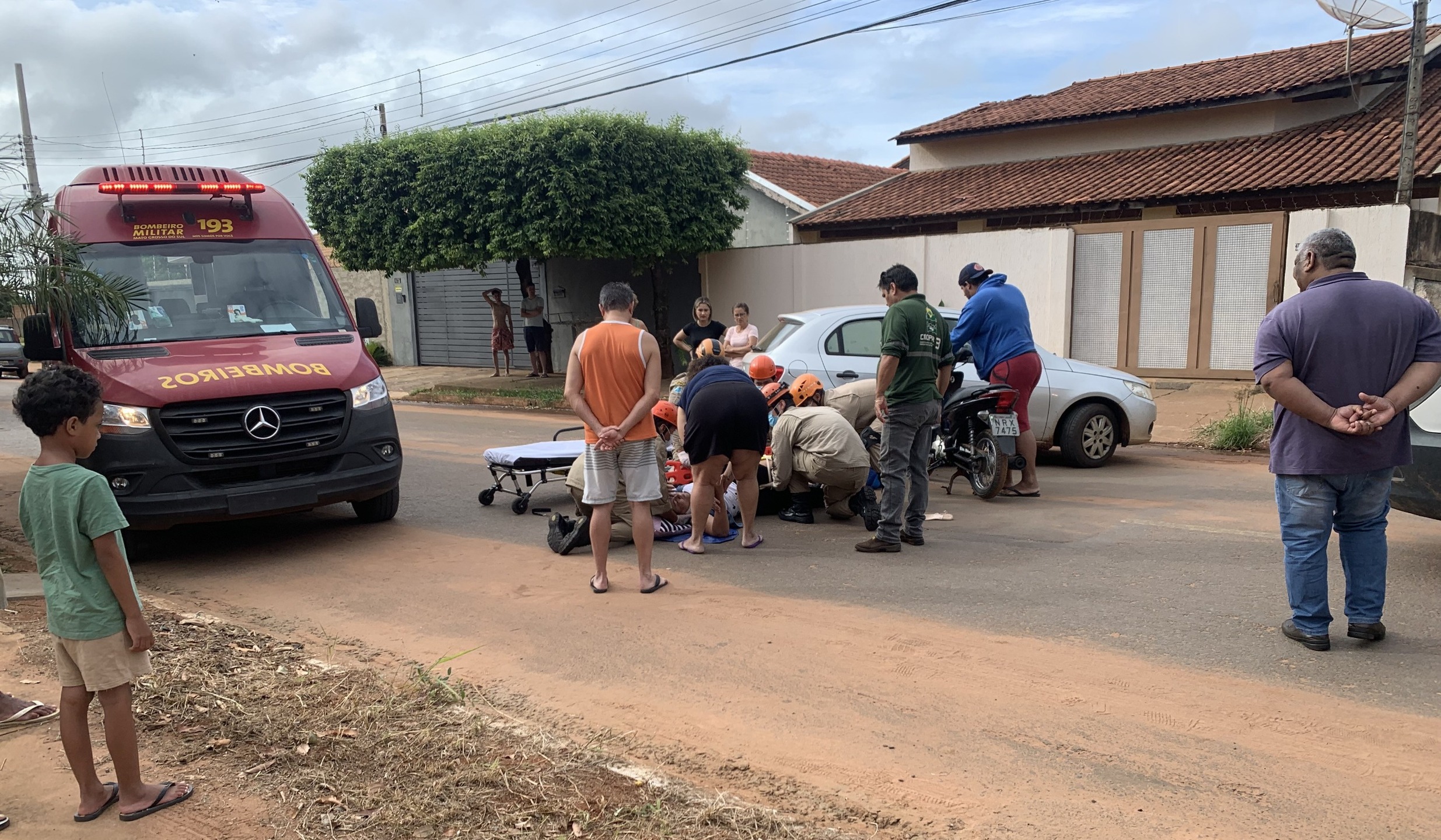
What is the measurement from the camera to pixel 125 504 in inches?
238

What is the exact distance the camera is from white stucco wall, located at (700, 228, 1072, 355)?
14.8 m

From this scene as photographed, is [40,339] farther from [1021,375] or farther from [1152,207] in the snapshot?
[1152,207]

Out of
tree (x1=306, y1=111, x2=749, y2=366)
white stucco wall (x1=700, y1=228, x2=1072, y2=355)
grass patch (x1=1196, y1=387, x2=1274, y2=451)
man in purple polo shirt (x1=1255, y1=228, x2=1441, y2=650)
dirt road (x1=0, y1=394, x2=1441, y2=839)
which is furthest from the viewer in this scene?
tree (x1=306, y1=111, x2=749, y2=366)

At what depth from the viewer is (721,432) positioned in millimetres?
6133

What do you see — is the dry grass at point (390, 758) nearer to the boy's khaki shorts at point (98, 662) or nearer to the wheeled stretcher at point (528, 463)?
the boy's khaki shorts at point (98, 662)

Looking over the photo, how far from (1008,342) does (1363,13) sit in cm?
1127

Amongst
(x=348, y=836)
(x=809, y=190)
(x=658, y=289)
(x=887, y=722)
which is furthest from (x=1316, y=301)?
(x=809, y=190)

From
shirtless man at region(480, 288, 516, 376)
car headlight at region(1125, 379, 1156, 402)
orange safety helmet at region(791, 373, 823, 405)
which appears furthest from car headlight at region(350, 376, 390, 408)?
shirtless man at region(480, 288, 516, 376)

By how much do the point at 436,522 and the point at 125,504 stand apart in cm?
230

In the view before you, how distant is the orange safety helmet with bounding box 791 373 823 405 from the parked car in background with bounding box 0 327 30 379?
2652 centimetres

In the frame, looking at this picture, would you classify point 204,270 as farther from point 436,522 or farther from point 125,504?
point 436,522

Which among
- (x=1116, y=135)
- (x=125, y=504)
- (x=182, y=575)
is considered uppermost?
(x=1116, y=135)

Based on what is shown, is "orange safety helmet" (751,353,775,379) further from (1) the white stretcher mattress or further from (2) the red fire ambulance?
(2) the red fire ambulance

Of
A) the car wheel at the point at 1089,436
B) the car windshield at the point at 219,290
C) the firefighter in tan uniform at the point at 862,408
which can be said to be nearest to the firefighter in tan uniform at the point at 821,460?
Result: the firefighter in tan uniform at the point at 862,408
